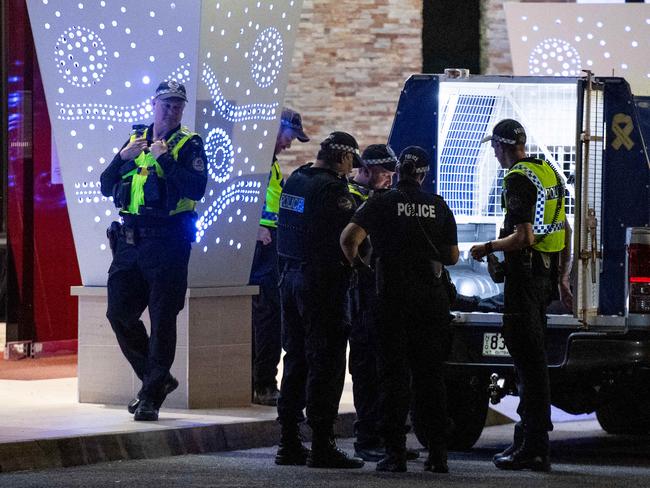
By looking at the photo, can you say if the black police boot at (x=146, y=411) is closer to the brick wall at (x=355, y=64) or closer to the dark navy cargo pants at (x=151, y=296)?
the dark navy cargo pants at (x=151, y=296)

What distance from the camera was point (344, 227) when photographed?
30.2 feet

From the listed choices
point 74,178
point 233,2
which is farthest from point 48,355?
point 233,2

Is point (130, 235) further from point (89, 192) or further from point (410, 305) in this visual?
point (410, 305)

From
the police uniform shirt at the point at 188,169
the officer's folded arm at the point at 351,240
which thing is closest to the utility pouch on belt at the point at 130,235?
the police uniform shirt at the point at 188,169

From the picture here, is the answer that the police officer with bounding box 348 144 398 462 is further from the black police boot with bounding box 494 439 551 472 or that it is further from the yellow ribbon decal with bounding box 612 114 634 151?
the yellow ribbon decal with bounding box 612 114 634 151

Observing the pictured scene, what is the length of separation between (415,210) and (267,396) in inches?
105

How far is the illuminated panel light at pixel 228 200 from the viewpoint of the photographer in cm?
1096

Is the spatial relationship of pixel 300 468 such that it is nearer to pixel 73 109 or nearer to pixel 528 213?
pixel 528 213

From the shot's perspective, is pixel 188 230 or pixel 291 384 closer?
pixel 291 384

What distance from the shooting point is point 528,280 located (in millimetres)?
9383

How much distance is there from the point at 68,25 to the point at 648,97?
3707 millimetres

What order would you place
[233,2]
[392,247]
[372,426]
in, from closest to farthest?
[392,247] < [372,426] < [233,2]

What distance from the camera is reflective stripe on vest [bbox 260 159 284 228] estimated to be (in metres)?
11.7

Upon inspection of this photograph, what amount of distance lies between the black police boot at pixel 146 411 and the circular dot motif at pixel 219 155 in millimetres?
1661
